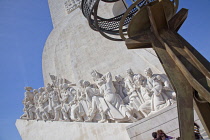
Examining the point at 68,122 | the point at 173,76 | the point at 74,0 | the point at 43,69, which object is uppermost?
the point at 74,0

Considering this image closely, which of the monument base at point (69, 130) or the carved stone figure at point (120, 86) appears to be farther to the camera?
the carved stone figure at point (120, 86)

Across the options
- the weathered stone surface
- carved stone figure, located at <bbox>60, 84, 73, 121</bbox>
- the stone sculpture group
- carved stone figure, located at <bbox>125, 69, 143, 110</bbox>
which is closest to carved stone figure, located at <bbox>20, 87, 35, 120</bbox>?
the stone sculpture group

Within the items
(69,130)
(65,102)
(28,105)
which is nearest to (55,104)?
(65,102)

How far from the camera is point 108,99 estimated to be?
4.70 m

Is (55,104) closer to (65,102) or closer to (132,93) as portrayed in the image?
(65,102)

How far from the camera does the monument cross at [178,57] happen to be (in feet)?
3.68

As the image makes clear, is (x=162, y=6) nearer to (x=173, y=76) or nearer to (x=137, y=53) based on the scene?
(x=173, y=76)

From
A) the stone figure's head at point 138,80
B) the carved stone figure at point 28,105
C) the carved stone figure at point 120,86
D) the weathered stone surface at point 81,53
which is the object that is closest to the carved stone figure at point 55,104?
the weathered stone surface at point 81,53

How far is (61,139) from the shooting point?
5.35 m

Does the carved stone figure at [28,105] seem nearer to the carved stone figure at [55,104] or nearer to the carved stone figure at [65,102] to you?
the carved stone figure at [55,104]

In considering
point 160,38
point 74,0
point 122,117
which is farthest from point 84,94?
point 74,0

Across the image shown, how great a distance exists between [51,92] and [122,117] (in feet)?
9.70

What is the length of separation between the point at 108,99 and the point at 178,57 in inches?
143

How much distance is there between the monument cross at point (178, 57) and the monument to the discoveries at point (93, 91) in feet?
8.18
